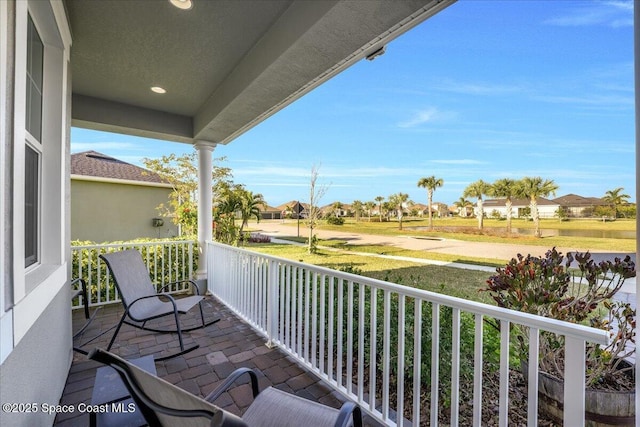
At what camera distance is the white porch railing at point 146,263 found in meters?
4.39

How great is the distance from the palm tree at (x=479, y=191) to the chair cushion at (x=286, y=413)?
18.5ft

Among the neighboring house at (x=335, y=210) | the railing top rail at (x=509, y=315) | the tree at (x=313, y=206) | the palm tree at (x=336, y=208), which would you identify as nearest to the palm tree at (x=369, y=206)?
the neighboring house at (x=335, y=210)

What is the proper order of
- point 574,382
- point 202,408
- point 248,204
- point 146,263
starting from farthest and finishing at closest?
point 248,204
point 146,263
point 574,382
point 202,408

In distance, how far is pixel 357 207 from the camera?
43.4 feet

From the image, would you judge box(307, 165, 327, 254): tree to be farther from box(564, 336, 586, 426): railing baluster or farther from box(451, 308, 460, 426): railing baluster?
box(564, 336, 586, 426): railing baluster

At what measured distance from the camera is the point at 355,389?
231 cm

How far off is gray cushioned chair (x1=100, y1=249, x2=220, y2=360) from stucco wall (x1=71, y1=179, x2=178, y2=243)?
23.2 feet

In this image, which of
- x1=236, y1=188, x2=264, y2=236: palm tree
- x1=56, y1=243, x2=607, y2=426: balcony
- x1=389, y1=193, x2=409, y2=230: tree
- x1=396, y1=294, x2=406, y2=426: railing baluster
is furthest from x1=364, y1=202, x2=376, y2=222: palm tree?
x1=396, y1=294, x2=406, y2=426: railing baluster

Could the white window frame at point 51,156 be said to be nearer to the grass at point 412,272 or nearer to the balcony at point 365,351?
the balcony at point 365,351

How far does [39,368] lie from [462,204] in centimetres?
757

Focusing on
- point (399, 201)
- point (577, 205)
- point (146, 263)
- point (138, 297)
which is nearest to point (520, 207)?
point (577, 205)

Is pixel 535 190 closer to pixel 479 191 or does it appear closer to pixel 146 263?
pixel 479 191

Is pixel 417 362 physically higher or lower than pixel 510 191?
lower

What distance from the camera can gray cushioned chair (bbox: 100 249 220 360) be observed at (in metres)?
3.02
